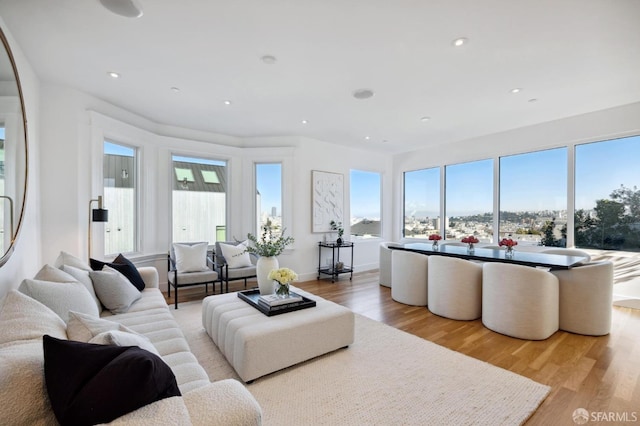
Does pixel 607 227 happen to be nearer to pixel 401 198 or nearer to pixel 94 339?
pixel 401 198

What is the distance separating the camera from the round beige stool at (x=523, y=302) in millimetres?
2873

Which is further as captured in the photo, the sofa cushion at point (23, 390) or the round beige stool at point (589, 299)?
the round beige stool at point (589, 299)

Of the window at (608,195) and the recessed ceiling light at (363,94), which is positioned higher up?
the recessed ceiling light at (363,94)

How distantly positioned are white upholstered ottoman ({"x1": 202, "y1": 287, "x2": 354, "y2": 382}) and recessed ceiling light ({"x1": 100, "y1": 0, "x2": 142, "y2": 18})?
2.57 metres

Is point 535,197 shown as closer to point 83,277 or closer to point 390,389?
point 390,389

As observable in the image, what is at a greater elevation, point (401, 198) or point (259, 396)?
point (401, 198)

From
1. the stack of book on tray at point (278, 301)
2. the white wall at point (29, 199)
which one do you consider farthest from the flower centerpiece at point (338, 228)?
the white wall at point (29, 199)

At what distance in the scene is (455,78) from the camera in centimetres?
313

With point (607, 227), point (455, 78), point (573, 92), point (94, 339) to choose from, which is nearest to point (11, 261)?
point (94, 339)

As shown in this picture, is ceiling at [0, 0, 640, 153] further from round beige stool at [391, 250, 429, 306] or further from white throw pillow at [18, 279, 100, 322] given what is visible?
round beige stool at [391, 250, 429, 306]

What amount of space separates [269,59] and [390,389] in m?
3.13

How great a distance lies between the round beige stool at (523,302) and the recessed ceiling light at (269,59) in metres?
3.26

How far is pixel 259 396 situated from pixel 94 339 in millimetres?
1294

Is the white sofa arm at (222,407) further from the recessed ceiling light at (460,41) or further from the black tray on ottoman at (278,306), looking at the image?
the recessed ceiling light at (460,41)
